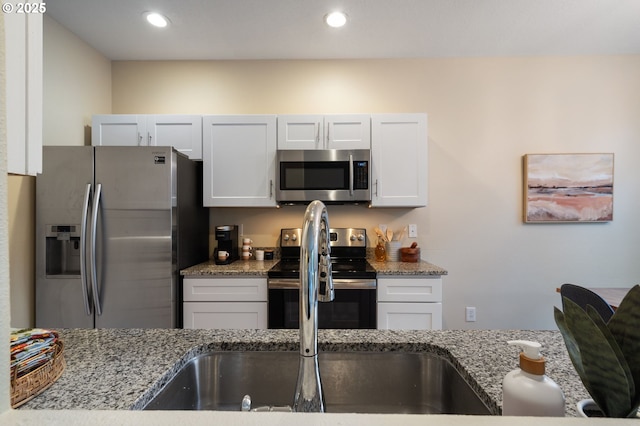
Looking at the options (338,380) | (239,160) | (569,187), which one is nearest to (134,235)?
(239,160)

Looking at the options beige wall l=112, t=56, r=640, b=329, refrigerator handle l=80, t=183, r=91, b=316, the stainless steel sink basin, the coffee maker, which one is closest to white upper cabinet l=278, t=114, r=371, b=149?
beige wall l=112, t=56, r=640, b=329

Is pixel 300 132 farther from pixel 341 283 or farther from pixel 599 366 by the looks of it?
pixel 599 366

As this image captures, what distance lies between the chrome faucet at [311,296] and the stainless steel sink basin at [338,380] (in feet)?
0.92

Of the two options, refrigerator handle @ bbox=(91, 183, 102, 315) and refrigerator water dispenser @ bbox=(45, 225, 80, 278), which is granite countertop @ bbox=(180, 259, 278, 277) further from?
refrigerator water dispenser @ bbox=(45, 225, 80, 278)

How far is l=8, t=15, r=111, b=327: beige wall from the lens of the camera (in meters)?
1.99

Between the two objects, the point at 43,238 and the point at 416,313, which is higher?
the point at 43,238

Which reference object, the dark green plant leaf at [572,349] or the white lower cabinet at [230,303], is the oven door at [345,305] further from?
the dark green plant leaf at [572,349]

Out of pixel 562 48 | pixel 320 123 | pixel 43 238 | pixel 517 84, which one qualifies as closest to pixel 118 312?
pixel 43 238

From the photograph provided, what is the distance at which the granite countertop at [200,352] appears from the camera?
2.07 feet

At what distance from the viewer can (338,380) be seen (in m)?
0.90

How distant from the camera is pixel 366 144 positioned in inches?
99.1

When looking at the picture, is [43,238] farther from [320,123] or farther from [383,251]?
[383,251]

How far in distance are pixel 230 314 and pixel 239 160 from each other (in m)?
1.24

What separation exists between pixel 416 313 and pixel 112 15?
3.15 metres
